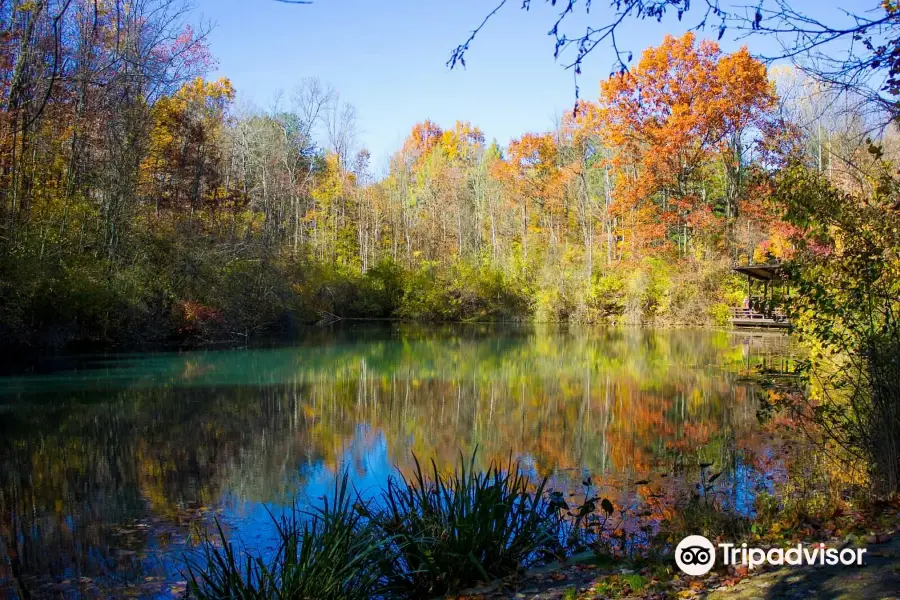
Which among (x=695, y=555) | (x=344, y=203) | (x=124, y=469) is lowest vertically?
(x=124, y=469)

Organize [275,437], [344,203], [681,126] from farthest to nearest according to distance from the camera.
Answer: [344,203] < [681,126] < [275,437]

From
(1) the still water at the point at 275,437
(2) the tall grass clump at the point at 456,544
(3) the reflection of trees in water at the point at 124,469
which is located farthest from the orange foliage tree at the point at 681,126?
(2) the tall grass clump at the point at 456,544

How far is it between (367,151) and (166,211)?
27662mm

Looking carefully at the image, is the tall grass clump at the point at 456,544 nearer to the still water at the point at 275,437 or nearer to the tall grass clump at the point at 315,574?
the tall grass clump at the point at 315,574

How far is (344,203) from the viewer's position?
52.1 metres

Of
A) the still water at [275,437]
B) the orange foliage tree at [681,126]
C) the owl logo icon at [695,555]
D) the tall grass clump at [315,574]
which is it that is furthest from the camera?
the orange foliage tree at [681,126]

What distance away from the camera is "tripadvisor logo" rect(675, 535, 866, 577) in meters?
4.09

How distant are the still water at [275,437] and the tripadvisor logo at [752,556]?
2.38m

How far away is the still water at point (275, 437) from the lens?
6578 millimetres

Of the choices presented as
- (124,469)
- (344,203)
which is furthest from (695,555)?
(344,203)

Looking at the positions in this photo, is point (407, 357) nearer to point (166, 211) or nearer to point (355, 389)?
point (355, 389)

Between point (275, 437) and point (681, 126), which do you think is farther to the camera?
point (681, 126)

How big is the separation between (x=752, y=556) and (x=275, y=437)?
8.01 meters

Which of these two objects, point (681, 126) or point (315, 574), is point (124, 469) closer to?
point (315, 574)
